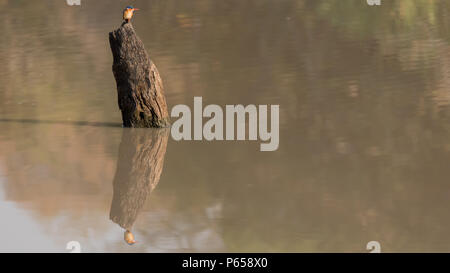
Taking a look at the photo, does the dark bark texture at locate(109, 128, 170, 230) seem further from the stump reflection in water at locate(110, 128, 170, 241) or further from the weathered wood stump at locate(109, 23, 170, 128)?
the weathered wood stump at locate(109, 23, 170, 128)

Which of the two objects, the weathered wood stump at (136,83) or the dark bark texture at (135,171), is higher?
the weathered wood stump at (136,83)

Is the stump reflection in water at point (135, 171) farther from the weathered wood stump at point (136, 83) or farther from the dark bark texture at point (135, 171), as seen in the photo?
the weathered wood stump at point (136, 83)

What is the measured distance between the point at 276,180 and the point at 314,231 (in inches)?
59.5

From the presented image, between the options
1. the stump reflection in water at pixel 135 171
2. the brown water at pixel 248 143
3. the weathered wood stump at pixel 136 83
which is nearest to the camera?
the brown water at pixel 248 143

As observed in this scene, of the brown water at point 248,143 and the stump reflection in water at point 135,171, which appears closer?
the brown water at point 248,143

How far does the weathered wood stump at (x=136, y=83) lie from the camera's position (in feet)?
36.7

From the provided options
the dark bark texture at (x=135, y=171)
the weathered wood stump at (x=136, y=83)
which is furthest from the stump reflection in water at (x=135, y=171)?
the weathered wood stump at (x=136, y=83)

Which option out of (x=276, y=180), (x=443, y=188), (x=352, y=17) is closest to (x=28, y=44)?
(x=352, y=17)

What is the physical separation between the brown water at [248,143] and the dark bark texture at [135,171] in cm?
3

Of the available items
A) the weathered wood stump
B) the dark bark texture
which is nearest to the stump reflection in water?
the dark bark texture

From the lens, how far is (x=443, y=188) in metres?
9.16

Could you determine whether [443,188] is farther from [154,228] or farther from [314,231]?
[154,228]

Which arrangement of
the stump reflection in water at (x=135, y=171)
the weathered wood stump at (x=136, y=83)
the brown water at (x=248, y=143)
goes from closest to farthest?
1. the brown water at (x=248, y=143)
2. the stump reflection in water at (x=135, y=171)
3. the weathered wood stump at (x=136, y=83)

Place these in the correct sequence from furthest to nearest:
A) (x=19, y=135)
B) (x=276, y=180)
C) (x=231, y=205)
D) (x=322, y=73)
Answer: (x=322, y=73) < (x=19, y=135) < (x=276, y=180) < (x=231, y=205)
